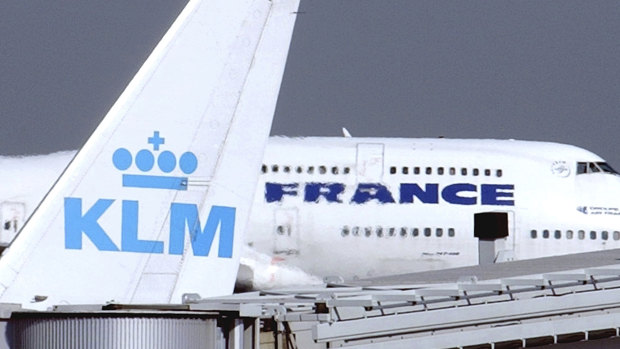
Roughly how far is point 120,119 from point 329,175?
965 inches

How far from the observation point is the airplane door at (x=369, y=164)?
156 feet

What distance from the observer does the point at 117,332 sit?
65.8ft

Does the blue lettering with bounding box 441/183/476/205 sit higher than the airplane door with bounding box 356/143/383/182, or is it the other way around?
the airplane door with bounding box 356/143/383/182

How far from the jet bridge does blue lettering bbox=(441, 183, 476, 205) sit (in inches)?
1023

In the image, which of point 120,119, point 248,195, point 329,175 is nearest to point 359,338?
point 248,195

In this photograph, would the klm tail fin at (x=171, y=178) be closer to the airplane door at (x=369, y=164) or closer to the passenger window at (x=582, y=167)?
the airplane door at (x=369, y=164)

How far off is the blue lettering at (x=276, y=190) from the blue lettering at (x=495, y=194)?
571 centimetres

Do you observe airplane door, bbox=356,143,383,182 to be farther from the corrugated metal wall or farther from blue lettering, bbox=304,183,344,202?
the corrugated metal wall

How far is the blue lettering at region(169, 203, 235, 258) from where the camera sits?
899 inches

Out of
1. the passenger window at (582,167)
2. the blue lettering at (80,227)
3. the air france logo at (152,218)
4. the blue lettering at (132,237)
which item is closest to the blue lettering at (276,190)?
the passenger window at (582,167)

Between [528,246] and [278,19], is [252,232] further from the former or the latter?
[278,19]

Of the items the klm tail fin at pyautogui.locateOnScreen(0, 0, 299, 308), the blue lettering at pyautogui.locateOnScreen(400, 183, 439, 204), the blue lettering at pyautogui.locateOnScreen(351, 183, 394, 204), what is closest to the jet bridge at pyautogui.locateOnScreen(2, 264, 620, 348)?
the klm tail fin at pyautogui.locateOnScreen(0, 0, 299, 308)

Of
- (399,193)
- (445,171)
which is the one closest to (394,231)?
(399,193)

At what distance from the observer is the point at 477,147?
161ft
